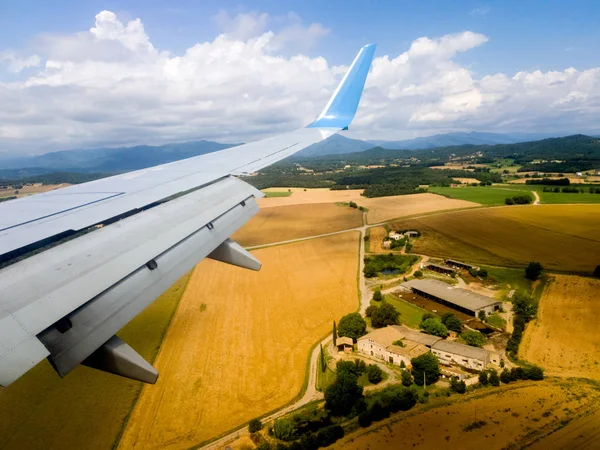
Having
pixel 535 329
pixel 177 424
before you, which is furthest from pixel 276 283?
pixel 535 329

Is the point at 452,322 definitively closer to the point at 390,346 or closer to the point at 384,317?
the point at 384,317

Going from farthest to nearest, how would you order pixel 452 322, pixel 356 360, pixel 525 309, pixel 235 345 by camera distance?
pixel 525 309 → pixel 452 322 → pixel 235 345 → pixel 356 360

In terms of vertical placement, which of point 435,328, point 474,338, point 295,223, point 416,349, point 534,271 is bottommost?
point 416,349

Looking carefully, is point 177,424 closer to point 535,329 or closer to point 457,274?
point 535,329

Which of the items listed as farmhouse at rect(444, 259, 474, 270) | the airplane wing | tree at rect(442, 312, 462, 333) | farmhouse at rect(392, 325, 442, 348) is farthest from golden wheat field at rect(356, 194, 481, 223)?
the airplane wing

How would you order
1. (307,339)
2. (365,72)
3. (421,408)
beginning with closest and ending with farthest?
(365,72) < (421,408) < (307,339)

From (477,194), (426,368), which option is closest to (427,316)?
(426,368)
